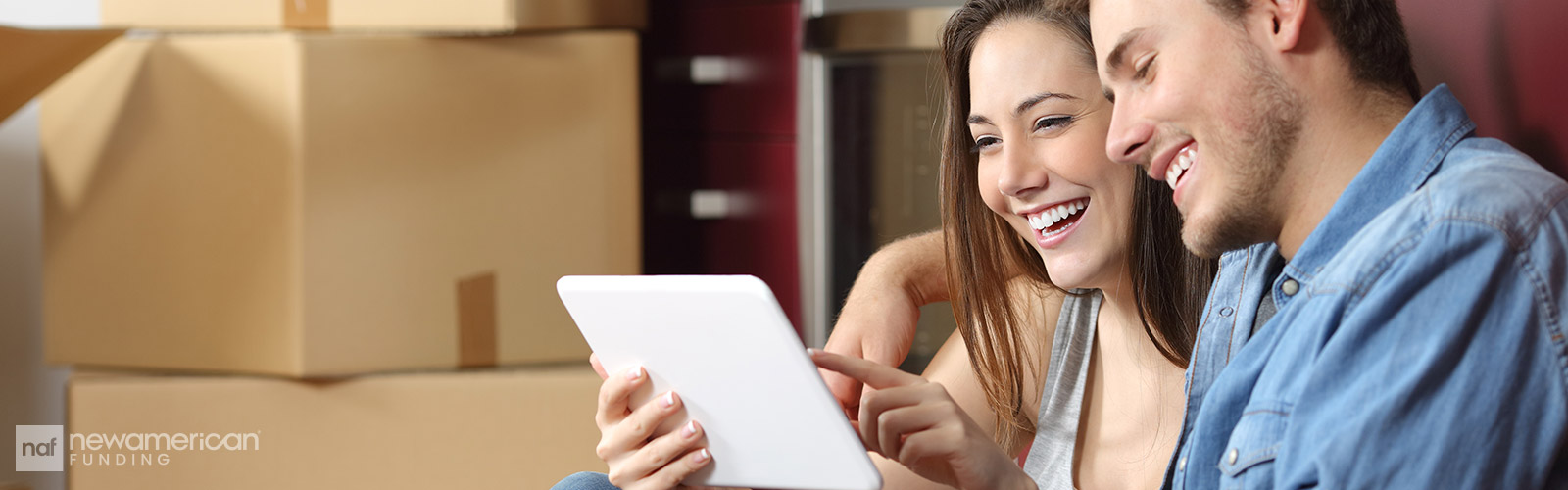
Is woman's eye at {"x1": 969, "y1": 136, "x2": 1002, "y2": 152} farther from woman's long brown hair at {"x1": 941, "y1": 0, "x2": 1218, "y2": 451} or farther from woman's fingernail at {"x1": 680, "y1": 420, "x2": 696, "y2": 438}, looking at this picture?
woman's fingernail at {"x1": 680, "y1": 420, "x2": 696, "y2": 438}

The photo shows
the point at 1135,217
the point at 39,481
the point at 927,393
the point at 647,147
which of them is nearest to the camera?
the point at 927,393

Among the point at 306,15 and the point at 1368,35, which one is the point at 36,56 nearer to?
the point at 306,15

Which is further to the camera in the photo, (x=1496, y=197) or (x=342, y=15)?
(x=342, y=15)

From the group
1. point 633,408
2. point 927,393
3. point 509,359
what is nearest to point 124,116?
point 509,359

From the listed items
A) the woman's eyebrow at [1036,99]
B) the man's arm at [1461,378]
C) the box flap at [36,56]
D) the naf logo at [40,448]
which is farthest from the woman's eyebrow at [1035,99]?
the naf logo at [40,448]

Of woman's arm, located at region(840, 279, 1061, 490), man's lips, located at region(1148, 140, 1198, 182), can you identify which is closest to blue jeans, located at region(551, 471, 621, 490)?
woman's arm, located at region(840, 279, 1061, 490)

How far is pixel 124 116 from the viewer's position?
1580 mm

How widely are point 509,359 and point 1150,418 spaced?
0.89 meters

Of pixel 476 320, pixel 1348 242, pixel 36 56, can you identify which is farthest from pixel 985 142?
pixel 36 56

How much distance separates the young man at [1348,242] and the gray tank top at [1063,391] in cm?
29

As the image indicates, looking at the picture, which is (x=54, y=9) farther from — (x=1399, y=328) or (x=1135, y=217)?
(x=1399, y=328)

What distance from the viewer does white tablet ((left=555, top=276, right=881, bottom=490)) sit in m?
0.77

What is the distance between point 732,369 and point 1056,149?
1.29ft

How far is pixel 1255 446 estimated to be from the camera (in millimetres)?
680
